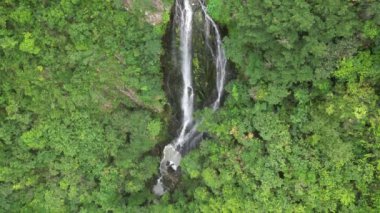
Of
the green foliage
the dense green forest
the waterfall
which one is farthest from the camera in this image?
the waterfall

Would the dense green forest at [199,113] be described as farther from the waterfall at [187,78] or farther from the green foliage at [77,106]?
the waterfall at [187,78]

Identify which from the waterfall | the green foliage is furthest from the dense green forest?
the waterfall

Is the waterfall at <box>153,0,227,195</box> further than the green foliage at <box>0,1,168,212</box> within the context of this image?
Yes

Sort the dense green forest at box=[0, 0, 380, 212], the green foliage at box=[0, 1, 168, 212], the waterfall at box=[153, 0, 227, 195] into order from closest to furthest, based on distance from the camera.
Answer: the dense green forest at box=[0, 0, 380, 212], the green foliage at box=[0, 1, 168, 212], the waterfall at box=[153, 0, 227, 195]

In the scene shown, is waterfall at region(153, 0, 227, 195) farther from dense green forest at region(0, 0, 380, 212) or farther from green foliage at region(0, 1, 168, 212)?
green foliage at region(0, 1, 168, 212)

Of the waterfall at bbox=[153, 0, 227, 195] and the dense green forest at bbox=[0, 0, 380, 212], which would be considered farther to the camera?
the waterfall at bbox=[153, 0, 227, 195]

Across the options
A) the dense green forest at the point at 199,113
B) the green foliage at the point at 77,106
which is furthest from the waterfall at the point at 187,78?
the green foliage at the point at 77,106

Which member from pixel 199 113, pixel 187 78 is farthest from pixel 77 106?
pixel 199 113

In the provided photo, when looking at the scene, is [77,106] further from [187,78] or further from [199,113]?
[199,113]
